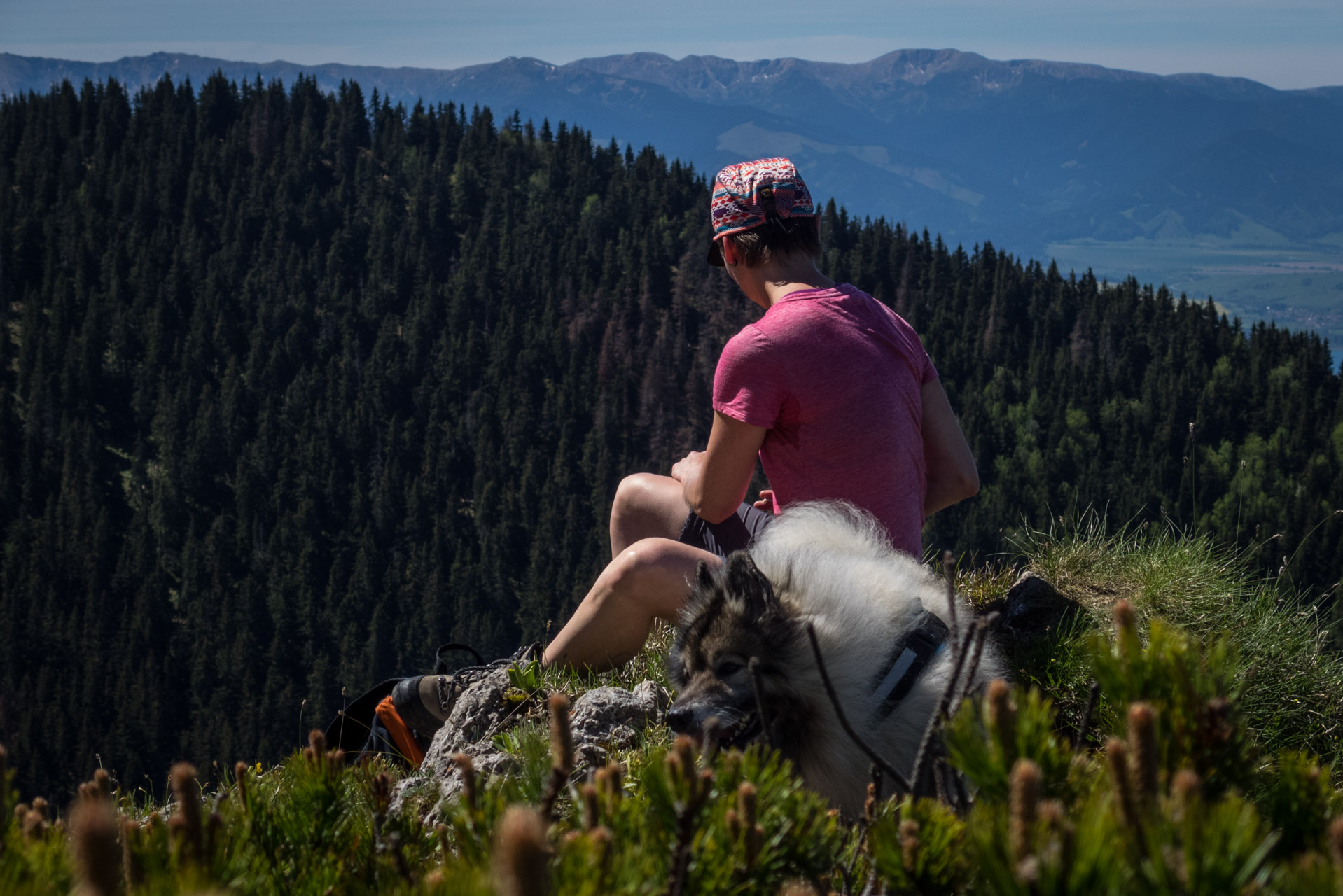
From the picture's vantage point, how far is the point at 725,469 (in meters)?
3.34

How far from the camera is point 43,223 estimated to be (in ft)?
416

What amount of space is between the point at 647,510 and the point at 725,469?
79cm

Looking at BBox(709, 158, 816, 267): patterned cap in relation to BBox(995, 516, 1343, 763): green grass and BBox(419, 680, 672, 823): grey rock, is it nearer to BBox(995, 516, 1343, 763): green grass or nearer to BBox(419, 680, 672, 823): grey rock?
Result: BBox(419, 680, 672, 823): grey rock

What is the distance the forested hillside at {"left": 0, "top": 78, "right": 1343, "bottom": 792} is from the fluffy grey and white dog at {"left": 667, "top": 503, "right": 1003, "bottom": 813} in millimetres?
78940

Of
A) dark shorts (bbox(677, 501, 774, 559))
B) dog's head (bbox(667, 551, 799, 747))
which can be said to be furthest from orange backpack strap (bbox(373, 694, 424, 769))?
dog's head (bbox(667, 551, 799, 747))

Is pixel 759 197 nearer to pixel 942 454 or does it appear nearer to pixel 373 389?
pixel 942 454

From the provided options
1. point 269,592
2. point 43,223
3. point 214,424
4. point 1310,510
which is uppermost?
point 43,223

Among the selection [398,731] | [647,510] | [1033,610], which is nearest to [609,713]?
[647,510]

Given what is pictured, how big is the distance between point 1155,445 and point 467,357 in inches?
3089

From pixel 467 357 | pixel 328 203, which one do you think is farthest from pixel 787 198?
pixel 328 203

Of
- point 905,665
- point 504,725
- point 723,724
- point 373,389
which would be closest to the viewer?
point 723,724

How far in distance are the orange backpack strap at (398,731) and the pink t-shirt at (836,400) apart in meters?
1.82

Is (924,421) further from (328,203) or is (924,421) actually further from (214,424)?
(328,203)

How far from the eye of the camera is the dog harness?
7.26ft
